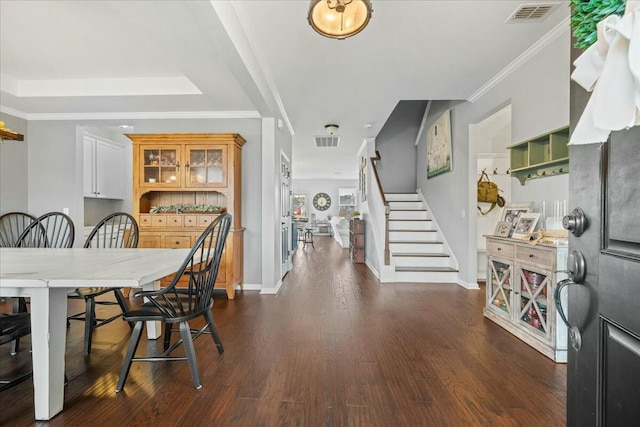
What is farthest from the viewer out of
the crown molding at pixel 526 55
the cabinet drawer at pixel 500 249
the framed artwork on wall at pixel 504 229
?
the framed artwork on wall at pixel 504 229

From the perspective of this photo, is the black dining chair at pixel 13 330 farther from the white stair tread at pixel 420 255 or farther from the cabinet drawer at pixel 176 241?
the white stair tread at pixel 420 255

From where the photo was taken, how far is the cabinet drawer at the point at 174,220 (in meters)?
3.81

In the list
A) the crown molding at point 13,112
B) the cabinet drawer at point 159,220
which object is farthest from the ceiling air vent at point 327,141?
the crown molding at point 13,112

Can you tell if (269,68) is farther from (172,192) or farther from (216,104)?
(172,192)

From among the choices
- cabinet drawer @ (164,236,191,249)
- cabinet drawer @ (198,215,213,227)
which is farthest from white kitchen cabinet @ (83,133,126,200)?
cabinet drawer @ (198,215,213,227)

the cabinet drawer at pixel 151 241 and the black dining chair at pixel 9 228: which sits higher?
the black dining chair at pixel 9 228

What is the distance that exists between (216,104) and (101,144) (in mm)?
2636

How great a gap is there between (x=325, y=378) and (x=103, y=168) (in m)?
5.14

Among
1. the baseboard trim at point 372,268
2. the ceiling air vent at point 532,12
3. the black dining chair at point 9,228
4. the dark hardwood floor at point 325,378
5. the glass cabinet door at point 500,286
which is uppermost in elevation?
the ceiling air vent at point 532,12

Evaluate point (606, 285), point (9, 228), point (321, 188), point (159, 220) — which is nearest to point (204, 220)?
point (159, 220)

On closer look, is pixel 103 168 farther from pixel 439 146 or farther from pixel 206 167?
pixel 439 146

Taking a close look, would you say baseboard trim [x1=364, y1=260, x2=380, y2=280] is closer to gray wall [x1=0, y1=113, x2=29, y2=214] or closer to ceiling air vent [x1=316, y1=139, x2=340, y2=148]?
ceiling air vent [x1=316, y1=139, x2=340, y2=148]

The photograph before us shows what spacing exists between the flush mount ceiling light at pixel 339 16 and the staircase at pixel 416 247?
11.6ft

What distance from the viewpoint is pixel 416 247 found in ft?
16.8
